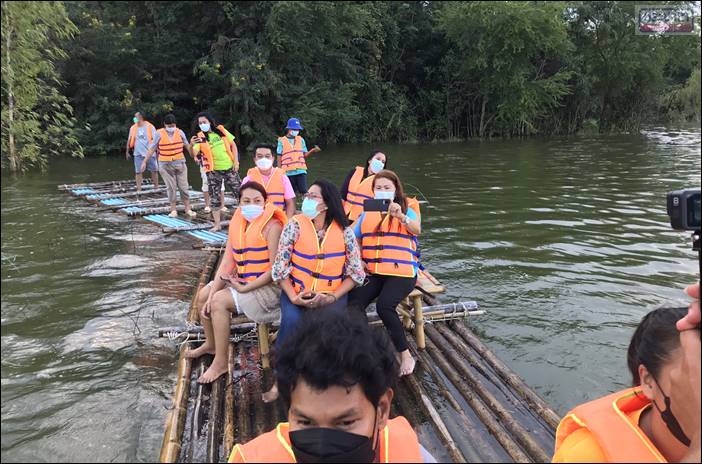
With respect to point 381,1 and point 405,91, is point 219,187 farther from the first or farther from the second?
point 405,91

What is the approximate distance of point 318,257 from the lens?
408cm

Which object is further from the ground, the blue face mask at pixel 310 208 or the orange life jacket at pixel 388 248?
the blue face mask at pixel 310 208

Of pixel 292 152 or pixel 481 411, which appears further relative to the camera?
pixel 292 152

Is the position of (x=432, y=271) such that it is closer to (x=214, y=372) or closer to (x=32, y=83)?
(x=214, y=372)

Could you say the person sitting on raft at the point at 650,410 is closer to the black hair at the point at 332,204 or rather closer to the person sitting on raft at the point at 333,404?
the person sitting on raft at the point at 333,404

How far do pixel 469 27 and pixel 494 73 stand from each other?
12.9 ft

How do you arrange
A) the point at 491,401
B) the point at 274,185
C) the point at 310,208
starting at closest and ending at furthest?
the point at 491,401
the point at 310,208
the point at 274,185

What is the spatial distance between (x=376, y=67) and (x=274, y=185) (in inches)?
Result: 975

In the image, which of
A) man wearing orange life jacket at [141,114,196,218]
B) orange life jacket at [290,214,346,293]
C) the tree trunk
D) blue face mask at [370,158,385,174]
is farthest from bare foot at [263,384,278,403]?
man wearing orange life jacket at [141,114,196,218]

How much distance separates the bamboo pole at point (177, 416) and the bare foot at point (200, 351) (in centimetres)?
4

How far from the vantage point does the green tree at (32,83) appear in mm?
1501

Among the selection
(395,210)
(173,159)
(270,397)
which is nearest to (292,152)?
(173,159)

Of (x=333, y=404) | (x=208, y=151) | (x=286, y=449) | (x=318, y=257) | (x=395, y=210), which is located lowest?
(x=286, y=449)

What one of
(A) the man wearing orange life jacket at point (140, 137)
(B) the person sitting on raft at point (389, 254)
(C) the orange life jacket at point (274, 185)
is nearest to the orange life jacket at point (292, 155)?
(C) the orange life jacket at point (274, 185)
